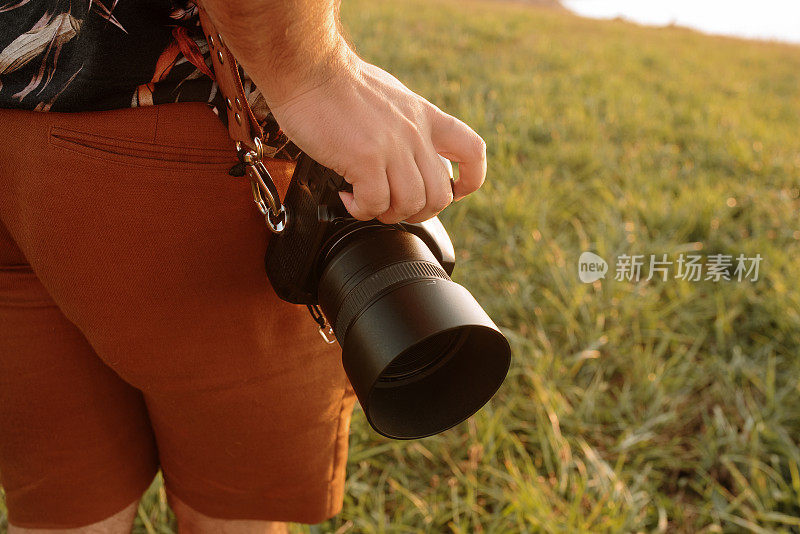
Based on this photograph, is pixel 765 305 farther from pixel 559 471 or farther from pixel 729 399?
pixel 559 471

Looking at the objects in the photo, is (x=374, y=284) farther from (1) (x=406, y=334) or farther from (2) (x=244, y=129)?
(2) (x=244, y=129)

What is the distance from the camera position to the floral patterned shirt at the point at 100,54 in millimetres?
678

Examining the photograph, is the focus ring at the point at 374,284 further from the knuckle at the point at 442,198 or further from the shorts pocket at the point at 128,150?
the shorts pocket at the point at 128,150

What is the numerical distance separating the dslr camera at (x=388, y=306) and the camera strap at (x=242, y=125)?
0.12 feet

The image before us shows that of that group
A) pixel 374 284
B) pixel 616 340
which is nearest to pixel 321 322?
pixel 374 284

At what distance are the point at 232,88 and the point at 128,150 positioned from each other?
14cm

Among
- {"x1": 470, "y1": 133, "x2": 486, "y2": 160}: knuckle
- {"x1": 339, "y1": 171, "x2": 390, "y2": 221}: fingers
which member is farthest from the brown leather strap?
{"x1": 470, "y1": 133, "x2": 486, "y2": 160}: knuckle

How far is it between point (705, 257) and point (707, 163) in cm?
97

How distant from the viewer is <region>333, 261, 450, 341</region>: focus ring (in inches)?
29.3

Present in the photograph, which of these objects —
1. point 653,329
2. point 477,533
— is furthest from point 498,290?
point 477,533

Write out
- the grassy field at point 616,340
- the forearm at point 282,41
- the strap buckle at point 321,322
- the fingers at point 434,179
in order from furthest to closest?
the grassy field at point 616,340 → the strap buckle at point 321,322 → the fingers at point 434,179 → the forearm at point 282,41

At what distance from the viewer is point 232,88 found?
2.23 feet

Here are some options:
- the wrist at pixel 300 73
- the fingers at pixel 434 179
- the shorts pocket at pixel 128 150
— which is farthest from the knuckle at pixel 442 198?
the shorts pocket at pixel 128 150

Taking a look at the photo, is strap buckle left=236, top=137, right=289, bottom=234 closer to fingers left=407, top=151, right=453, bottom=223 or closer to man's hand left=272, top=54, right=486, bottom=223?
man's hand left=272, top=54, right=486, bottom=223
